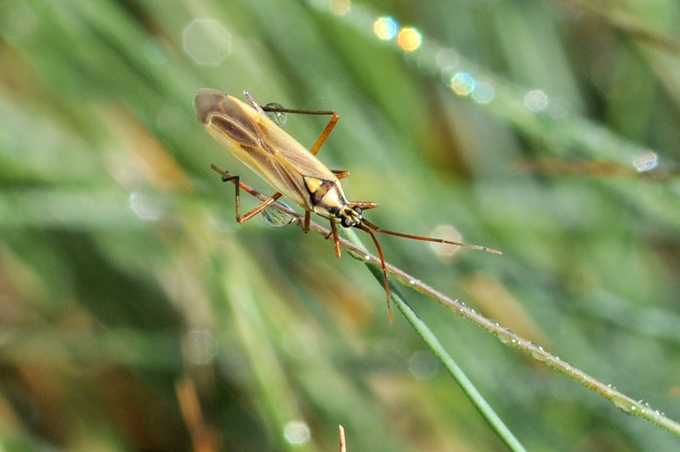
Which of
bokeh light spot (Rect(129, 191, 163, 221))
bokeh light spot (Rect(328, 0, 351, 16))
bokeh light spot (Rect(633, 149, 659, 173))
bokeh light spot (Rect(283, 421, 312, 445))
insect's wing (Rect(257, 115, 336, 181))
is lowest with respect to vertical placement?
bokeh light spot (Rect(283, 421, 312, 445))

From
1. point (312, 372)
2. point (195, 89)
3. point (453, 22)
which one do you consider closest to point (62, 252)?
point (195, 89)

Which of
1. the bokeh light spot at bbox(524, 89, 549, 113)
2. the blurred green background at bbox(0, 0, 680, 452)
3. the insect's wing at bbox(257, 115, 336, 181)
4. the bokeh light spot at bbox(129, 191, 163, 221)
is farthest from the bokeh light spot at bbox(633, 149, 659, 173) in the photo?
the bokeh light spot at bbox(129, 191, 163, 221)

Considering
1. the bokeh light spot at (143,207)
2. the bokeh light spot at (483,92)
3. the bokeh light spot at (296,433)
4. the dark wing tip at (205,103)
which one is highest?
the bokeh light spot at (483,92)

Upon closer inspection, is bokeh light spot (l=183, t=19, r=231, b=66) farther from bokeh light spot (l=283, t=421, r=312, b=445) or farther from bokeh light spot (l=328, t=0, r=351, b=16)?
bokeh light spot (l=283, t=421, r=312, b=445)

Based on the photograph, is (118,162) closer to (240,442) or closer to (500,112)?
(240,442)

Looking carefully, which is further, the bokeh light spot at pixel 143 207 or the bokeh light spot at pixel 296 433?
the bokeh light spot at pixel 143 207

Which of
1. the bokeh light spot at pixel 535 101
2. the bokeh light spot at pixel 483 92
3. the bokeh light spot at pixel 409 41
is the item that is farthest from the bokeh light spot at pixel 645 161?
the bokeh light spot at pixel 409 41

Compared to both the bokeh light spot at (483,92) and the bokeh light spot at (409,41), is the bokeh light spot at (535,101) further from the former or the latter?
the bokeh light spot at (409,41)

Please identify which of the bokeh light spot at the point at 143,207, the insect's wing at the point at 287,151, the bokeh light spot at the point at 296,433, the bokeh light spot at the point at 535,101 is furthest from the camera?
the bokeh light spot at the point at 143,207
